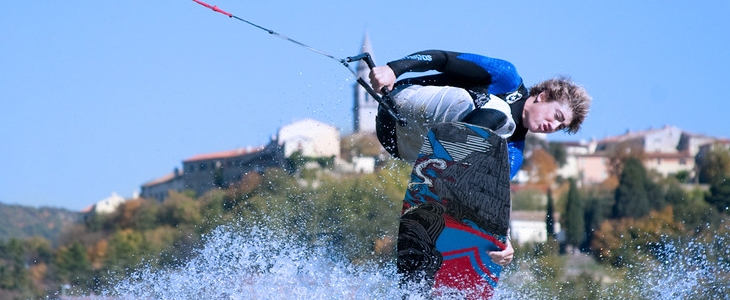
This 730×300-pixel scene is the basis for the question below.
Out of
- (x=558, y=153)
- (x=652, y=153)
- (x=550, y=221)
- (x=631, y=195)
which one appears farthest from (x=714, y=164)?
(x=558, y=153)

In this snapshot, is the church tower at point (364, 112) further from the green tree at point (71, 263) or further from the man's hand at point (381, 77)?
the green tree at point (71, 263)

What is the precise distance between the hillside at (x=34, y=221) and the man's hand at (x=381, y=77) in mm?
25458

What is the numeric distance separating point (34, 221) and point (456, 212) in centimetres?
3574

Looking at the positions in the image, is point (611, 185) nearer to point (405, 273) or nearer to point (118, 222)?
point (118, 222)

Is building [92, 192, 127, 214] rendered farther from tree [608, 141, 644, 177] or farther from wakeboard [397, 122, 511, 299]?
wakeboard [397, 122, 511, 299]

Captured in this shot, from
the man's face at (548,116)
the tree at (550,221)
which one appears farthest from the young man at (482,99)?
the tree at (550,221)

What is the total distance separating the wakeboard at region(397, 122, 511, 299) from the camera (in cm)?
534

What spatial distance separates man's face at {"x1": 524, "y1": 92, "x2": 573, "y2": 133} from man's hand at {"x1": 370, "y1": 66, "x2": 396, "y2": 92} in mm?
709

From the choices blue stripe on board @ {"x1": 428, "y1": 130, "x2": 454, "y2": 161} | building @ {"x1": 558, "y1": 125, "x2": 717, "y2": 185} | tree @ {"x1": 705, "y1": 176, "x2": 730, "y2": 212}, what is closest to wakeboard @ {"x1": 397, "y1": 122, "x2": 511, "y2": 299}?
blue stripe on board @ {"x1": 428, "y1": 130, "x2": 454, "y2": 161}

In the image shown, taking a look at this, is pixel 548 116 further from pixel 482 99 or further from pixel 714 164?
pixel 714 164

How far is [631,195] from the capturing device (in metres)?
43.0

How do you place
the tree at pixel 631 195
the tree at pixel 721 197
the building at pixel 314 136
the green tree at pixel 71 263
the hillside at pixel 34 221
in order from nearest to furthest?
1. the building at pixel 314 136
2. the tree at pixel 721 197
3. the green tree at pixel 71 263
4. the hillside at pixel 34 221
5. the tree at pixel 631 195

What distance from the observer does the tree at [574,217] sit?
3692cm

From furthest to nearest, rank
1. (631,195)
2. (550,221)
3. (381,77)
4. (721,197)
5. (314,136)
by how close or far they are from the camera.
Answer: (631,195)
(721,197)
(550,221)
(314,136)
(381,77)
